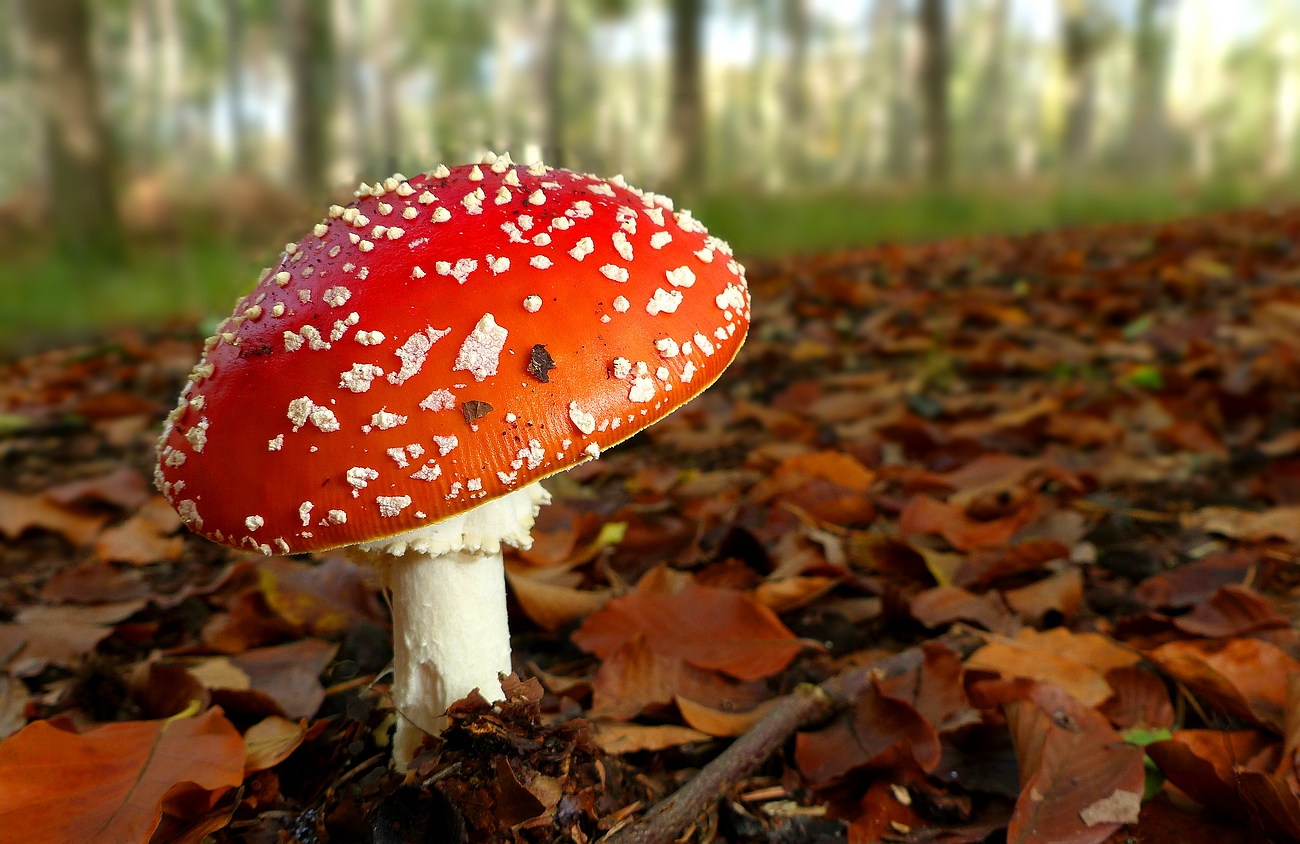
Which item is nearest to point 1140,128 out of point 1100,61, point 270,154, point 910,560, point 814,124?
point 1100,61

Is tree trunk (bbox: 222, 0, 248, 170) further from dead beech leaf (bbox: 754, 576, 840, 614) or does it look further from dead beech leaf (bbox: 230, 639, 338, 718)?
dead beech leaf (bbox: 754, 576, 840, 614)

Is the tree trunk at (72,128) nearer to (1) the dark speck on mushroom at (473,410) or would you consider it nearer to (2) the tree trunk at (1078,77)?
(1) the dark speck on mushroom at (473,410)

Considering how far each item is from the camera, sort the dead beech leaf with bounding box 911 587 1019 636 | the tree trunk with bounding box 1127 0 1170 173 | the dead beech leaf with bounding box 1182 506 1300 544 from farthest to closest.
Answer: the tree trunk with bounding box 1127 0 1170 173
the dead beech leaf with bounding box 1182 506 1300 544
the dead beech leaf with bounding box 911 587 1019 636

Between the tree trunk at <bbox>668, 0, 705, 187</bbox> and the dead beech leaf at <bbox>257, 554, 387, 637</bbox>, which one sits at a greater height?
the tree trunk at <bbox>668, 0, 705, 187</bbox>

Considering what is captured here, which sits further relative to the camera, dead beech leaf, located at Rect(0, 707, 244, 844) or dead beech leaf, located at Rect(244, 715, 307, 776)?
dead beech leaf, located at Rect(244, 715, 307, 776)

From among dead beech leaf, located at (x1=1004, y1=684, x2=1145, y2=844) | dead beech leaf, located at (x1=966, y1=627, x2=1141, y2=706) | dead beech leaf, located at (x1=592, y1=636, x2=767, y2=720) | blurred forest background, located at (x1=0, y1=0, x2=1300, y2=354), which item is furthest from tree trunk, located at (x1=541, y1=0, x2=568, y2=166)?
dead beech leaf, located at (x1=1004, y1=684, x2=1145, y2=844)

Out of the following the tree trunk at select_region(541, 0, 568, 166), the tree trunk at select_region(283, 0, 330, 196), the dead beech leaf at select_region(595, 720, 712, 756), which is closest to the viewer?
the dead beech leaf at select_region(595, 720, 712, 756)

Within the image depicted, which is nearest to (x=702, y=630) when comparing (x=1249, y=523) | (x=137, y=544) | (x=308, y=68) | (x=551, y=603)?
(x=551, y=603)

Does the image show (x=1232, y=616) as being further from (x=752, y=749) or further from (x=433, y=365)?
(x=433, y=365)
